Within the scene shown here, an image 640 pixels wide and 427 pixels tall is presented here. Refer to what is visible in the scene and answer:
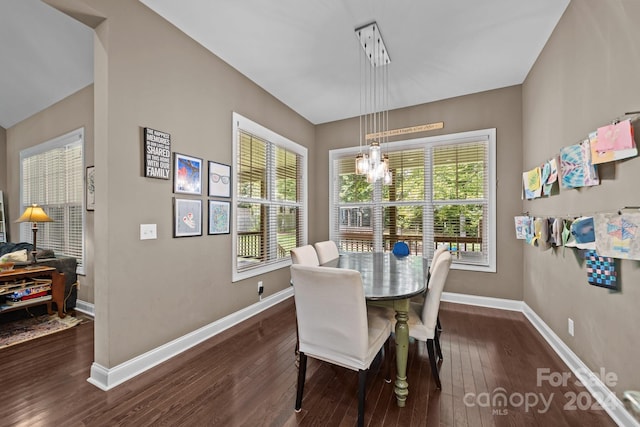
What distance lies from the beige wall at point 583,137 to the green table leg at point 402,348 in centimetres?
122

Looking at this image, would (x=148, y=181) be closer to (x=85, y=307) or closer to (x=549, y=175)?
(x=85, y=307)

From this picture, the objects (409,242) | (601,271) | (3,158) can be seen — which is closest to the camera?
Answer: (601,271)

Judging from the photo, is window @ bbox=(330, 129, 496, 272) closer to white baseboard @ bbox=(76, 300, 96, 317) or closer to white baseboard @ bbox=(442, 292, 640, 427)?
white baseboard @ bbox=(442, 292, 640, 427)

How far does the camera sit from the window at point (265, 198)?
3115mm

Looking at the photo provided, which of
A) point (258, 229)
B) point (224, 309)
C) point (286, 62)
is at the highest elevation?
point (286, 62)

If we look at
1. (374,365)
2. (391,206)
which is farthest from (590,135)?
(391,206)

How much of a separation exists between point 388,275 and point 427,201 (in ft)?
7.11

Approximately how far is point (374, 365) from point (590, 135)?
2295mm

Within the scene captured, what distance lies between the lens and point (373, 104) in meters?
3.88

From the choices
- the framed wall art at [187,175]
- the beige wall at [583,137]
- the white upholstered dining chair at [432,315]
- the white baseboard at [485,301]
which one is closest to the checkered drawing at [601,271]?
the beige wall at [583,137]

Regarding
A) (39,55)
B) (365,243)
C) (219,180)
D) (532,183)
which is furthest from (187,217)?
(532,183)

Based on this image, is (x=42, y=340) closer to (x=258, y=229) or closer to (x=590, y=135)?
(x=258, y=229)

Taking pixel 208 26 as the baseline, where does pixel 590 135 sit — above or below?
below

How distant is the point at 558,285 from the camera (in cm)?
232
